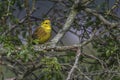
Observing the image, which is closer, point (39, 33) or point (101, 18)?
point (101, 18)

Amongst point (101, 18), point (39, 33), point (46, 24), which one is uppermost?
point (101, 18)

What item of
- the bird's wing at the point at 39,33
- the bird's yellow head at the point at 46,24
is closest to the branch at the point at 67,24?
the bird's yellow head at the point at 46,24

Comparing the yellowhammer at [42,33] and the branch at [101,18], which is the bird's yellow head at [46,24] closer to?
the yellowhammer at [42,33]

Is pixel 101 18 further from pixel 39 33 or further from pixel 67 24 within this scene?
pixel 39 33

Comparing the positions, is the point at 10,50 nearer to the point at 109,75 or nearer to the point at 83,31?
the point at 109,75

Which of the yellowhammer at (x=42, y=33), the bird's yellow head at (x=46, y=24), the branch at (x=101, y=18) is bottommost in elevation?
the yellowhammer at (x=42, y=33)

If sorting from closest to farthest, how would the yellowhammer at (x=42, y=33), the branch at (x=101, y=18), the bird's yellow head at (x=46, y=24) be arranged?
the branch at (x=101, y=18), the bird's yellow head at (x=46, y=24), the yellowhammer at (x=42, y=33)

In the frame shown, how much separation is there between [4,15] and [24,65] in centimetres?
41

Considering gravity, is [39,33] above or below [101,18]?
below

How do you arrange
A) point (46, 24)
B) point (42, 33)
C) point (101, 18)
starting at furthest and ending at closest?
1. point (42, 33)
2. point (46, 24)
3. point (101, 18)

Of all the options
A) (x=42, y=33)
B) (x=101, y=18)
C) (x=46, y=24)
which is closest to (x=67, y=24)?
(x=101, y=18)

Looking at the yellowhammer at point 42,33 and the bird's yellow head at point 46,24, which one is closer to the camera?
the bird's yellow head at point 46,24

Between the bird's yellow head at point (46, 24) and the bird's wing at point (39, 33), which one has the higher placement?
the bird's yellow head at point (46, 24)

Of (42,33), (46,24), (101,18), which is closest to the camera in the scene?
(101,18)
